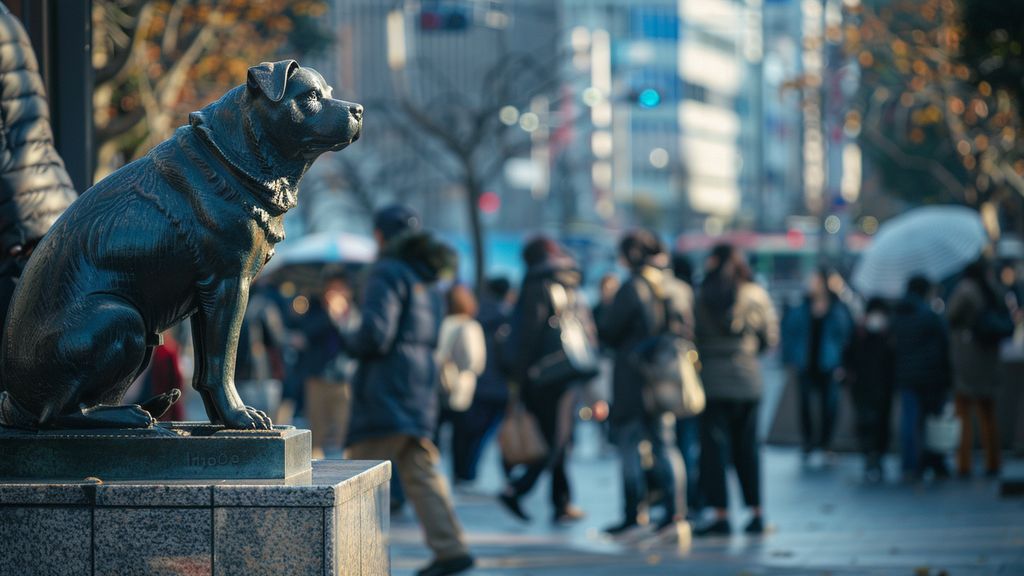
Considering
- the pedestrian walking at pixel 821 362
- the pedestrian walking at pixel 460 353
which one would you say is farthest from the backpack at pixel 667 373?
the pedestrian walking at pixel 821 362

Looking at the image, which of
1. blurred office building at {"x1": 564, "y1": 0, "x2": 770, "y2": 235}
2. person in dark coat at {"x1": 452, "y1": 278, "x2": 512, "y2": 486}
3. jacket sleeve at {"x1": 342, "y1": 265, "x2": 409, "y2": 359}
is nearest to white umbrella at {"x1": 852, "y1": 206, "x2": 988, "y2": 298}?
person in dark coat at {"x1": 452, "y1": 278, "x2": 512, "y2": 486}

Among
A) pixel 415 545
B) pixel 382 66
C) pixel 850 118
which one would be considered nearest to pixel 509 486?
pixel 415 545

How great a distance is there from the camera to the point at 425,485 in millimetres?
9109

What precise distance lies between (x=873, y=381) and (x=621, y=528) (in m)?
5.31

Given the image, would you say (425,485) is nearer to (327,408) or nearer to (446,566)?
(446,566)

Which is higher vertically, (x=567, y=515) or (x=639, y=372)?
(x=639, y=372)

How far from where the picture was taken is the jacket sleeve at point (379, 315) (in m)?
9.22

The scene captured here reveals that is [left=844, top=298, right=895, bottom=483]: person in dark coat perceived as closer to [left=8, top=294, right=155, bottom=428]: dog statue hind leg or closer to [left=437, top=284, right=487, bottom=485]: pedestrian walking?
[left=437, top=284, right=487, bottom=485]: pedestrian walking

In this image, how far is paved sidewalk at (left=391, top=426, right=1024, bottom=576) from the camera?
10102 millimetres

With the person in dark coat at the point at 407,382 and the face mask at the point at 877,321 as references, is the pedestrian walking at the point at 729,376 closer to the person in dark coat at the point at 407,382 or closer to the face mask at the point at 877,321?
the person in dark coat at the point at 407,382

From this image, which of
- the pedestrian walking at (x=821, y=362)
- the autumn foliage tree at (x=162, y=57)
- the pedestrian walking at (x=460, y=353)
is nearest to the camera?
the pedestrian walking at (x=460, y=353)

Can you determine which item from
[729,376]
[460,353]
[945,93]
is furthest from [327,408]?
[945,93]

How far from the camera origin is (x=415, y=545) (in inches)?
441

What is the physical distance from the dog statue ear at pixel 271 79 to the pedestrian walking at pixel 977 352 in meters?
11.8
